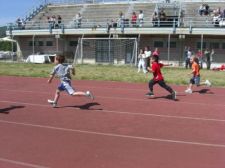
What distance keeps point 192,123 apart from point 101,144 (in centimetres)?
303

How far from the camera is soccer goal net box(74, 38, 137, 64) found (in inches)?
1590

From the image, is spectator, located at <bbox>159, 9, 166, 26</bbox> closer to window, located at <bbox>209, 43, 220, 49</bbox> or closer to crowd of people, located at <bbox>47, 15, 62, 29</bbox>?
window, located at <bbox>209, 43, 220, 49</bbox>

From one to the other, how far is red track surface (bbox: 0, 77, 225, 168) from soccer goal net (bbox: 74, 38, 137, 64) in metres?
24.5

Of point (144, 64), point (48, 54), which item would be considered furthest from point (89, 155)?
point (48, 54)

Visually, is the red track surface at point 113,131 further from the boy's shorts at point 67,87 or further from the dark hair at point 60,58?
the dark hair at point 60,58

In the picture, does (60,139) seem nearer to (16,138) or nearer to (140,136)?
(16,138)

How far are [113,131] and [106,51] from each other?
32.5m

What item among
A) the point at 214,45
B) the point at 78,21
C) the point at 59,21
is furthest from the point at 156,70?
the point at 59,21

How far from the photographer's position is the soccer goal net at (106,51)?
132ft

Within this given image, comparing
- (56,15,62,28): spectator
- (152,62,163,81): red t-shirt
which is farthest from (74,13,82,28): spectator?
(152,62,163,81): red t-shirt

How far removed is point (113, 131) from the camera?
9727mm

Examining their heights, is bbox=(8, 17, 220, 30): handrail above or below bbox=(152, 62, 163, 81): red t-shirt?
above

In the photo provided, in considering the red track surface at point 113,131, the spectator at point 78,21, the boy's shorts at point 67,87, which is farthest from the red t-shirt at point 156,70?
the spectator at point 78,21

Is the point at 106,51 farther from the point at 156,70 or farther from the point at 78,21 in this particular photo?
the point at 156,70
